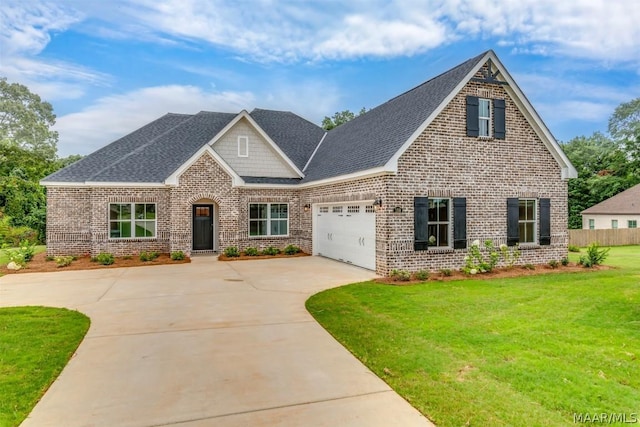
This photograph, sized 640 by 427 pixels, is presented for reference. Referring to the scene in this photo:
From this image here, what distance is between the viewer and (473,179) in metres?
12.7

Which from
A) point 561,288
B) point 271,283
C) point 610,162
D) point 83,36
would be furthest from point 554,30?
point 610,162

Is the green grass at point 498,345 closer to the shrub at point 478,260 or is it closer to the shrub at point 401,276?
the shrub at point 401,276

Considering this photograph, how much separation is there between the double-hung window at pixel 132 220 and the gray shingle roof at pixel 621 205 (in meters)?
35.5

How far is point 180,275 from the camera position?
12.2 meters

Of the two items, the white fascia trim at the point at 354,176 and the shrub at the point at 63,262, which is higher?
the white fascia trim at the point at 354,176

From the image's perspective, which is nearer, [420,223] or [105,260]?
[420,223]

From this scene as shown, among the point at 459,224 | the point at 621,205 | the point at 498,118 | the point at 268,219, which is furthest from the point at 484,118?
the point at 621,205

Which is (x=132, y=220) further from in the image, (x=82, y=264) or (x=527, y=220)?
(x=527, y=220)

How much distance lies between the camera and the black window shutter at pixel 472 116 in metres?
12.7

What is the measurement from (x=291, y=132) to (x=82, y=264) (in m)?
12.7

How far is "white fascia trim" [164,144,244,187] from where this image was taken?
1594cm

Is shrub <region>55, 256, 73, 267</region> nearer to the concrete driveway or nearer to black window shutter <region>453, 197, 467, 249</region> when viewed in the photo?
the concrete driveway

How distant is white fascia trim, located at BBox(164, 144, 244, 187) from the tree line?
34.2 feet

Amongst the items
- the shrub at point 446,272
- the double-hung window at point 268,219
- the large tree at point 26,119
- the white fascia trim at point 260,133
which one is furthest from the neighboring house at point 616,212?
the large tree at point 26,119
